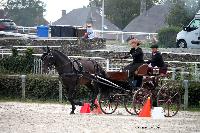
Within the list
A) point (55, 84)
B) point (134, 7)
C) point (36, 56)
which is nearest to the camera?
point (55, 84)

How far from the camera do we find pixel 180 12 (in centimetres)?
5597

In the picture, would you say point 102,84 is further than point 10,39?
No

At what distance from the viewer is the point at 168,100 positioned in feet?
66.4

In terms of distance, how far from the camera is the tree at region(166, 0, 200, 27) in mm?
54594

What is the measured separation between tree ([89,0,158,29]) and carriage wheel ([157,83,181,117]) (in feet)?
213

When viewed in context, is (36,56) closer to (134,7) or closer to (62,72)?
(62,72)

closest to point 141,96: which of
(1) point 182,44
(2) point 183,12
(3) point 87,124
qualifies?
(3) point 87,124

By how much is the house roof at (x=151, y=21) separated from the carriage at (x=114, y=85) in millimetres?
52007

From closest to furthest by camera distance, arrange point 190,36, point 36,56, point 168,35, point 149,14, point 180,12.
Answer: point 36,56
point 190,36
point 168,35
point 180,12
point 149,14

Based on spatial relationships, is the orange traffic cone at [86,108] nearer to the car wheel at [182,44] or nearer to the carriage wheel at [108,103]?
the carriage wheel at [108,103]

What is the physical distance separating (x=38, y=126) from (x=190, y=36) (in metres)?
23.0

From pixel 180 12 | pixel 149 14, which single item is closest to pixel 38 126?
pixel 180 12

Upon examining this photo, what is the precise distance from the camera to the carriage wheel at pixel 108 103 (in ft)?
68.2

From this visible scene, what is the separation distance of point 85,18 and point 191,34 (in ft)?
150
